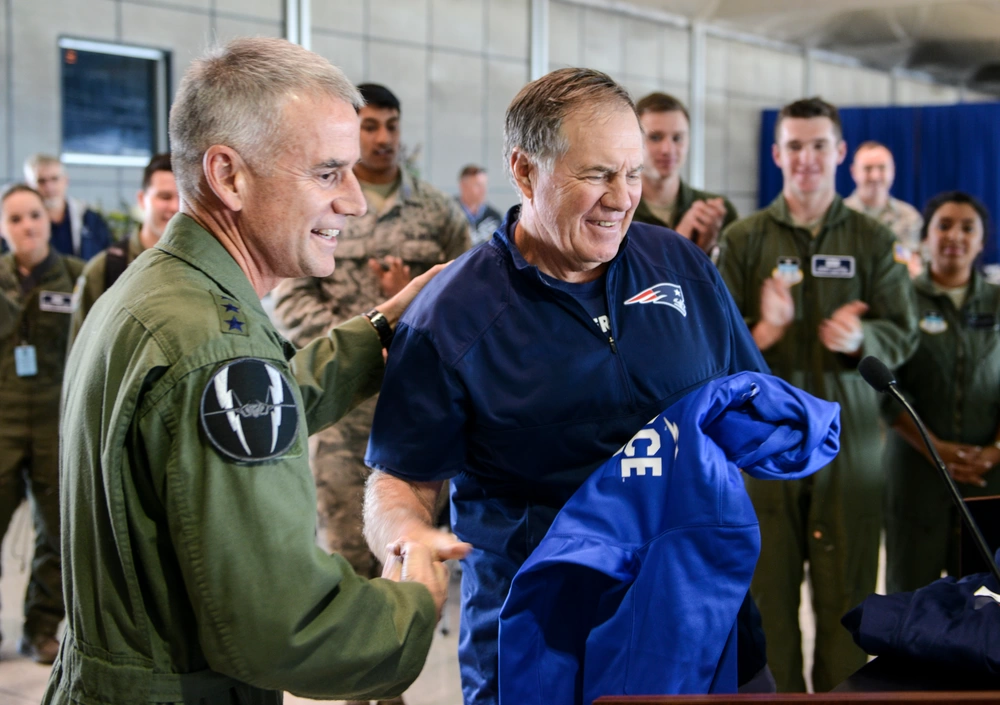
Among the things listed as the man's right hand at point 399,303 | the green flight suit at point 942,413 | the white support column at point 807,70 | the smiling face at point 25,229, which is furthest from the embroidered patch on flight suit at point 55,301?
the white support column at point 807,70

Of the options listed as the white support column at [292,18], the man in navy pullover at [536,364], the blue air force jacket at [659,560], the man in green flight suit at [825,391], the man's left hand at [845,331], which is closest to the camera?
the blue air force jacket at [659,560]

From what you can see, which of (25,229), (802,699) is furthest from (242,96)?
(25,229)

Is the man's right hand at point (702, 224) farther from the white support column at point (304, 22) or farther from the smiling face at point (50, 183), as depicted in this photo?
the white support column at point (304, 22)

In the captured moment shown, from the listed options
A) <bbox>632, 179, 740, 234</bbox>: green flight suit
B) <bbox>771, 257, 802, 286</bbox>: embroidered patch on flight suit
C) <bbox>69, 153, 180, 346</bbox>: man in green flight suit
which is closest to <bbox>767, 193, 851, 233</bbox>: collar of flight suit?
<bbox>771, 257, 802, 286</bbox>: embroidered patch on flight suit

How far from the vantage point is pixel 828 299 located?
128 inches

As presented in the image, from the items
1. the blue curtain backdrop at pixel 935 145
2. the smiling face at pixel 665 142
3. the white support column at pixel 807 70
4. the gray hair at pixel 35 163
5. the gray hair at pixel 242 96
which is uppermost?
the white support column at pixel 807 70

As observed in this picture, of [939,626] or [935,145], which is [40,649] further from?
[935,145]

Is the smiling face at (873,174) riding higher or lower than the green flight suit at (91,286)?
higher

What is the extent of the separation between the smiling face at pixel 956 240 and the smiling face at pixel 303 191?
3.03 meters

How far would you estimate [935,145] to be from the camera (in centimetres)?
1292

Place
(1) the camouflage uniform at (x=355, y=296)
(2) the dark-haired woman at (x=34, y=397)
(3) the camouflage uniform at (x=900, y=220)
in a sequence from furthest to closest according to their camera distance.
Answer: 1. (3) the camouflage uniform at (x=900, y=220)
2. (2) the dark-haired woman at (x=34, y=397)
3. (1) the camouflage uniform at (x=355, y=296)

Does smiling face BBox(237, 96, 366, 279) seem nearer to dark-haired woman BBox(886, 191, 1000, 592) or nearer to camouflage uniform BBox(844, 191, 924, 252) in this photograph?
dark-haired woman BBox(886, 191, 1000, 592)

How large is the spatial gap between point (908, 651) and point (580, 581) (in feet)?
1.59

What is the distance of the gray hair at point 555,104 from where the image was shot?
5.62 feet
